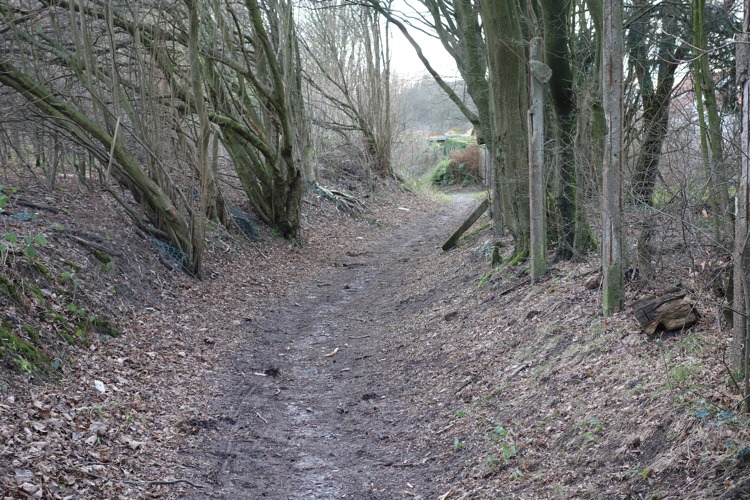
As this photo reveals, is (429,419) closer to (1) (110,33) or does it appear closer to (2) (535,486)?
(2) (535,486)

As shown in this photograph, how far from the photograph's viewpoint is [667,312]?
5750mm

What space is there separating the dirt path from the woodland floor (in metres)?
0.03

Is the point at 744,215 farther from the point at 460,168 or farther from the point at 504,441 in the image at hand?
the point at 460,168

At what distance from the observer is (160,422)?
6109mm

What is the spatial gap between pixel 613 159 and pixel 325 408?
3.97 metres

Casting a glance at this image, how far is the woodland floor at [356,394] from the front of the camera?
4.54 m

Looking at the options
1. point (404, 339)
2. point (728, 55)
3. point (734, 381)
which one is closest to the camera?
point (734, 381)

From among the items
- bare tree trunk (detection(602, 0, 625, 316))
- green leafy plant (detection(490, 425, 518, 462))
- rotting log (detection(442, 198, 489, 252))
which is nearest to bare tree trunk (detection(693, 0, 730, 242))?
bare tree trunk (detection(602, 0, 625, 316))

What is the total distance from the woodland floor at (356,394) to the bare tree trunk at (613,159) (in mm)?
373

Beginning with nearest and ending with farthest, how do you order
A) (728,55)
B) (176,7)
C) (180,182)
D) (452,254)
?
(728,55) → (176,7) → (180,182) → (452,254)

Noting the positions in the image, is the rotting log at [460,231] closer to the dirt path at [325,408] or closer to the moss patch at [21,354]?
the dirt path at [325,408]

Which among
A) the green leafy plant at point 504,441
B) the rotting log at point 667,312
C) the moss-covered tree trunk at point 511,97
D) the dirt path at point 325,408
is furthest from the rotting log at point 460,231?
the green leafy plant at point 504,441

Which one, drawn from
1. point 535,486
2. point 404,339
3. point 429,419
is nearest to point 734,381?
point 535,486

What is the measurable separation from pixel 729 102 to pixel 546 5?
3.02 meters
